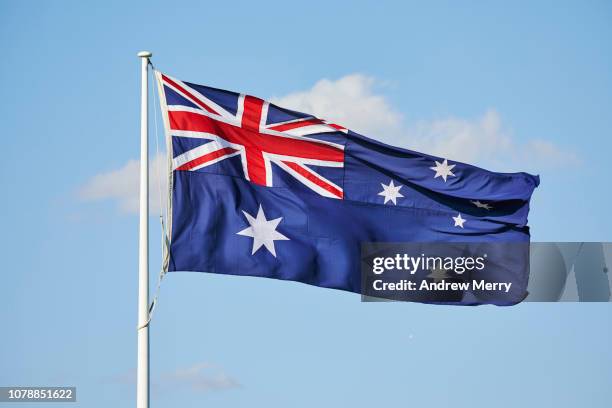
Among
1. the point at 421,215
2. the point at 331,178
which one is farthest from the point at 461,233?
the point at 331,178

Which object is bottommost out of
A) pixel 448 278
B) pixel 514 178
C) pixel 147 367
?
pixel 147 367

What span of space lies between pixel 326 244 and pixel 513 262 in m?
4.58

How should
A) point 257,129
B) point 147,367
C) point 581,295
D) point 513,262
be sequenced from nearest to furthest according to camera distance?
point 147,367, point 257,129, point 513,262, point 581,295

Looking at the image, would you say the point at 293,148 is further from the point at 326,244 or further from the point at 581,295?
the point at 581,295

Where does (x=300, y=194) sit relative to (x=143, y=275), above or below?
above

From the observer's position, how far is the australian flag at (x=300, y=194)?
22.8m

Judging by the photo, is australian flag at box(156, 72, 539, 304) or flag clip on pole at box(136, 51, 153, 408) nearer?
flag clip on pole at box(136, 51, 153, 408)

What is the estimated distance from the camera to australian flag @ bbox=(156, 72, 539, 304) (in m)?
22.8

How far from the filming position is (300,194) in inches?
965

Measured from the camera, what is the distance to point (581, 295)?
2973 cm

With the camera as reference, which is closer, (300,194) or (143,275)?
(143,275)

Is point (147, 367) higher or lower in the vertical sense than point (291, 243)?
lower

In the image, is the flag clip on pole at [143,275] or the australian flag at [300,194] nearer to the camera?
the flag clip on pole at [143,275]

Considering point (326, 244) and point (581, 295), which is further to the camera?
point (581, 295)
